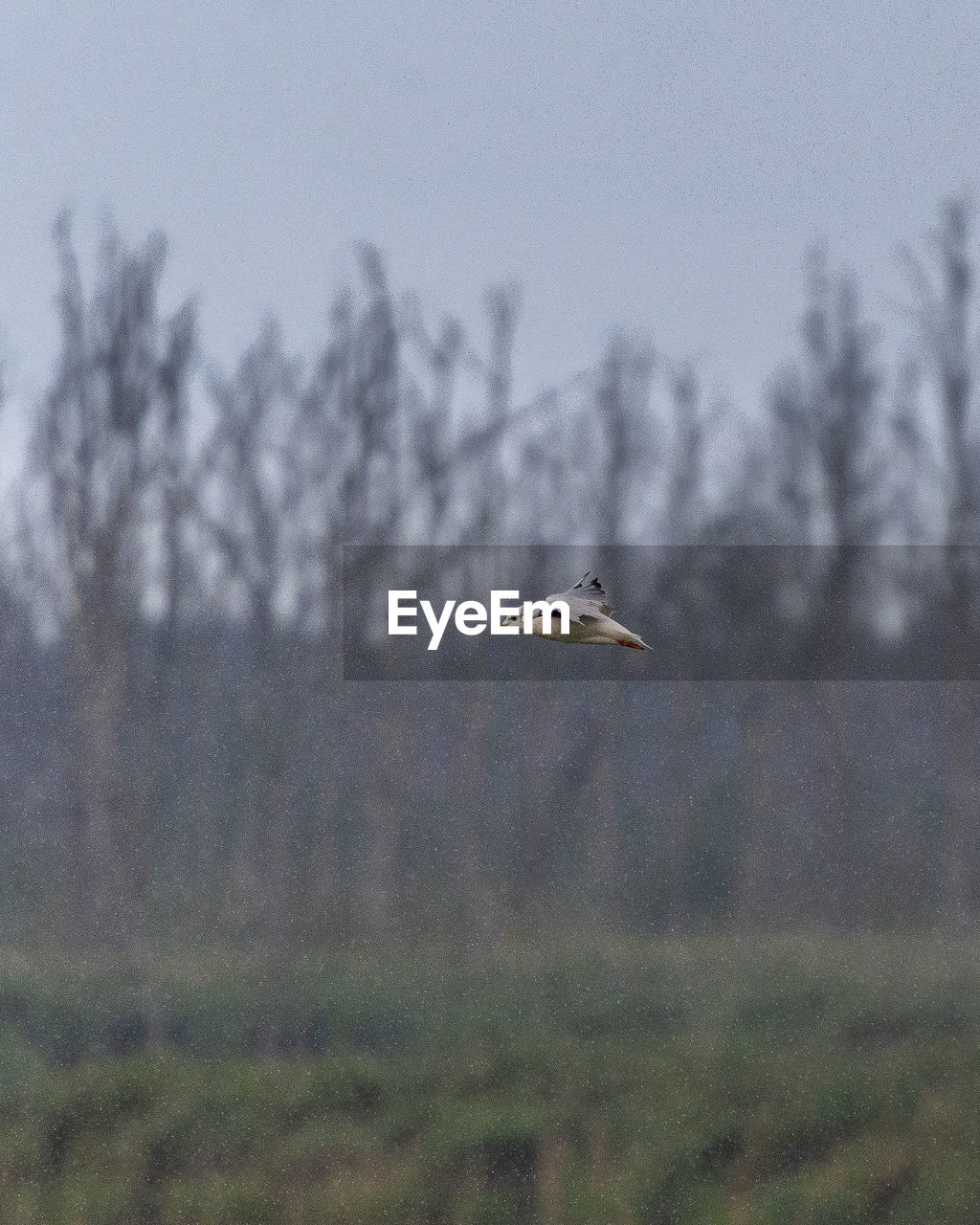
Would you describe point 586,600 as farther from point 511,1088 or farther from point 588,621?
point 511,1088

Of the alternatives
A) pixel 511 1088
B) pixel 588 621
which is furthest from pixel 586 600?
pixel 511 1088

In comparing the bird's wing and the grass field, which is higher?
the bird's wing

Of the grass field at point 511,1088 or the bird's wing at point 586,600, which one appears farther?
the grass field at point 511,1088

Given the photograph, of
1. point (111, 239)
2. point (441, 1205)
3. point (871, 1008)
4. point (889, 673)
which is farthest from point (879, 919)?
point (111, 239)

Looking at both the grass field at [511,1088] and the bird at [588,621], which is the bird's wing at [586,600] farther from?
the grass field at [511,1088]

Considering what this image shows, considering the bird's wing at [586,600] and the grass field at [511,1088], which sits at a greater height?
the bird's wing at [586,600]

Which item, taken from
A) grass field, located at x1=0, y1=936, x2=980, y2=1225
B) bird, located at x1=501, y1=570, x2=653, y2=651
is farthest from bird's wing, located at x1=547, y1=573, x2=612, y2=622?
grass field, located at x1=0, y1=936, x2=980, y2=1225

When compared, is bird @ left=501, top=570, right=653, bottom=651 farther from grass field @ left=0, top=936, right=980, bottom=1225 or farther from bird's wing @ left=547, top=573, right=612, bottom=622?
grass field @ left=0, top=936, right=980, bottom=1225

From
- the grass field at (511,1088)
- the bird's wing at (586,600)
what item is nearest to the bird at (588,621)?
the bird's wing at (586,600)
